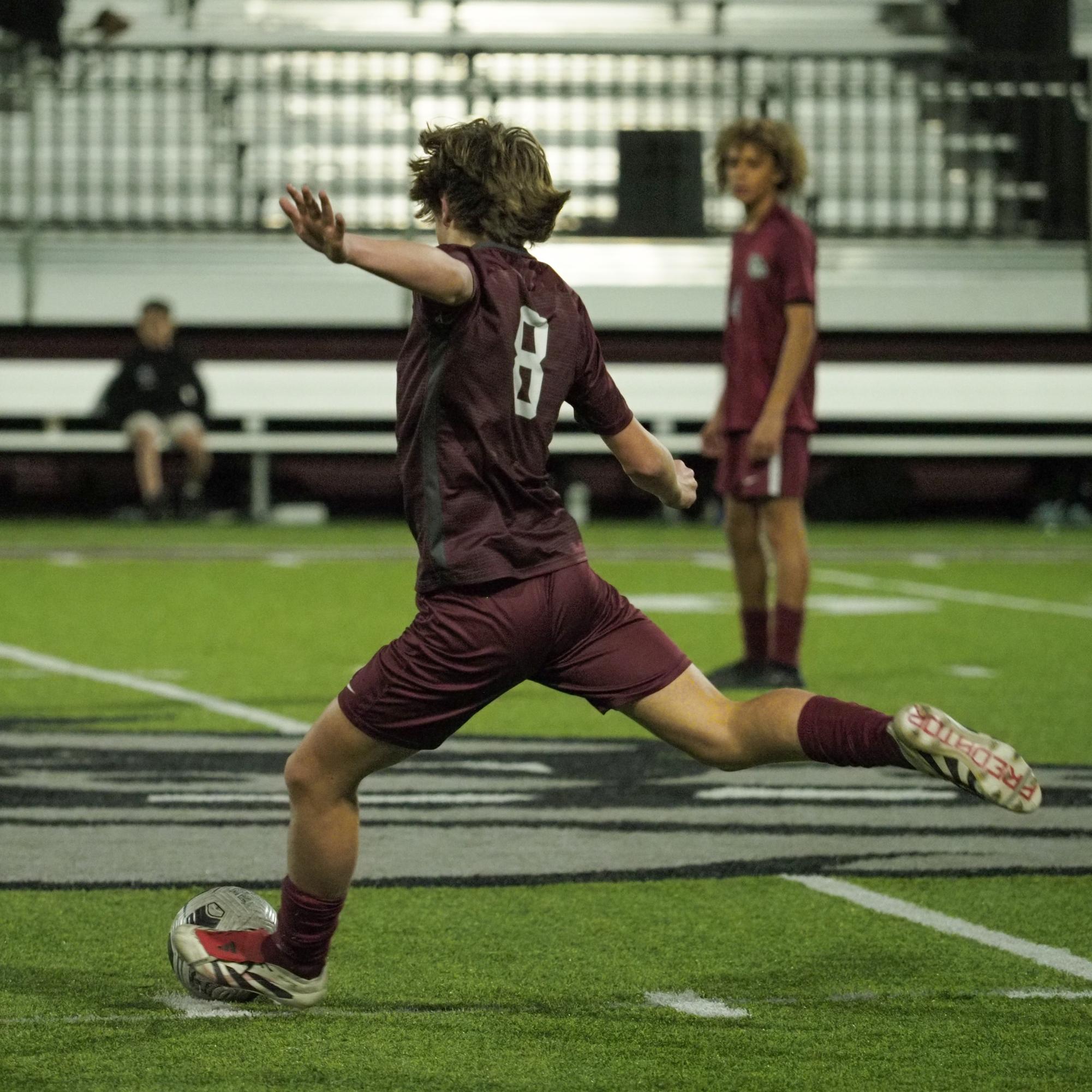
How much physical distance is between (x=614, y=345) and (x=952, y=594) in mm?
7578

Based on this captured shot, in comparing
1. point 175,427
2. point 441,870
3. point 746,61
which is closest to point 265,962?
→ point 441,870

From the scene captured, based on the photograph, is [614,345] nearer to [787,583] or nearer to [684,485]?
[787,583]

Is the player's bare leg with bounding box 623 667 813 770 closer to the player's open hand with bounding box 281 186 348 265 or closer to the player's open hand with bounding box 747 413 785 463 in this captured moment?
the player's open hand with bounding box 281 186 348 265

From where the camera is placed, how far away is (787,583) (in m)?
7.93

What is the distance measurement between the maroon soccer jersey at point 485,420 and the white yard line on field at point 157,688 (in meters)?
3.34

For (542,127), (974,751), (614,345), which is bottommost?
(974,751)

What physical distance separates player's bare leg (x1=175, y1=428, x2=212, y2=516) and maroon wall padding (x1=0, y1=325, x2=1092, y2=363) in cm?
113

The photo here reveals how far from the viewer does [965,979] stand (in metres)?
3.85

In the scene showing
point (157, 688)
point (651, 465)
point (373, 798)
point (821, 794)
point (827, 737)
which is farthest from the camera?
point (157, 688)

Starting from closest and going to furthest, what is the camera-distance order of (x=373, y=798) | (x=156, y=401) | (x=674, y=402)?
1. (x=373, y=798)
2. (x=156, y=401)
3. (x=674, y=402)

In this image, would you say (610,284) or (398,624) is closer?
(398,624)

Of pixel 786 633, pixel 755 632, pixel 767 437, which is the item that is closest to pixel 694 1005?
pixel 767 437

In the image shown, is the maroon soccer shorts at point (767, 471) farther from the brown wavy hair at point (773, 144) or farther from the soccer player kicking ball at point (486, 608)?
the soccer player kicking ball at point (486, 608)

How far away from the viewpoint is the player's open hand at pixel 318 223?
3.30 meters
